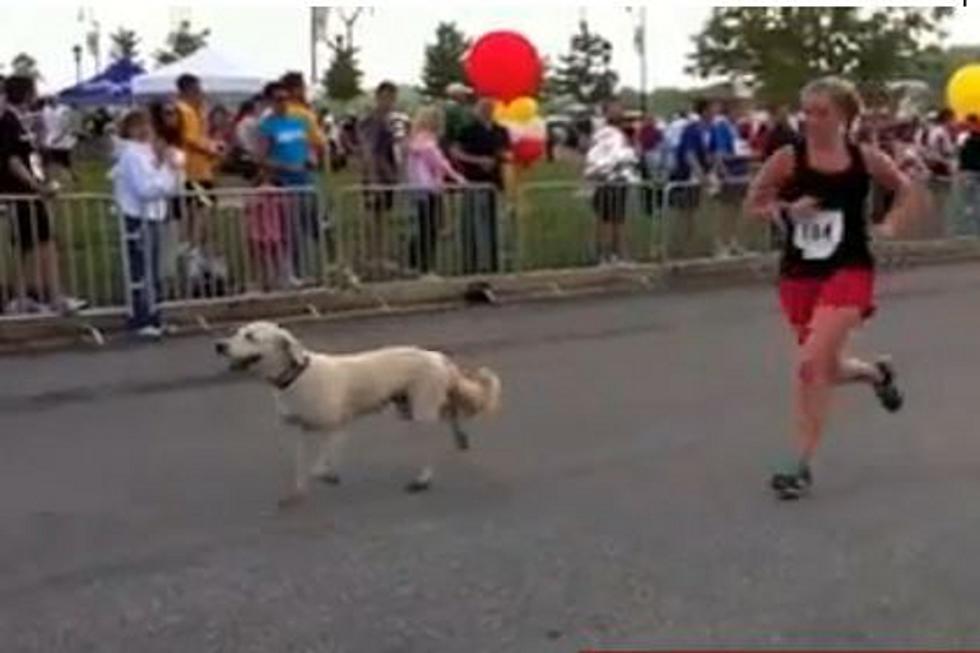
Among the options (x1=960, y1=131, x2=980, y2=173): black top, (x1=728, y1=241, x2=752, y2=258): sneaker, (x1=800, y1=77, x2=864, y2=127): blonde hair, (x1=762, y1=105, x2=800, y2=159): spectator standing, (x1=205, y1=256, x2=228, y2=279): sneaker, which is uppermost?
(x1=800, y1=77, x2=864, y2=127): blonde hair

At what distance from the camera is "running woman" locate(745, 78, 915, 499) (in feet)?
23.6

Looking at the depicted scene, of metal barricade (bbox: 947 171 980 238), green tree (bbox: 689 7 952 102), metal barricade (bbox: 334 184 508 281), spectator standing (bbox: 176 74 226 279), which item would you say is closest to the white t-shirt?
spectator standing (bbox: 176 74 226 279)

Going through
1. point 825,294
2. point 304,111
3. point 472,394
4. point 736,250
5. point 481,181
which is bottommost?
point 736,250

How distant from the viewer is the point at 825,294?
7250mm

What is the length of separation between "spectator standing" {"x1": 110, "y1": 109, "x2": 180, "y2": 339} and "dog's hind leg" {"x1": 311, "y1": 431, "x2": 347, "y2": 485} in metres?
5.53

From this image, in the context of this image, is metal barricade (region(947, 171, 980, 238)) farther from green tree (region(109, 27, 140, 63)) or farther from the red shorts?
green tree (region(109, 27, 140, 63))

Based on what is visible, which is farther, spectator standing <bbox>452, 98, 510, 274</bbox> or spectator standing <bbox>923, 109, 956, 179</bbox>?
spectator standing <bbox>923, 109, 956, 179</bbox>

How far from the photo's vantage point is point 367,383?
7.31 m

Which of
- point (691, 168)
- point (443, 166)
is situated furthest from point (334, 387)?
point (691, 168)

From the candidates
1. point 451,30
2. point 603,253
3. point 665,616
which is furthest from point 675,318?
point 451,30

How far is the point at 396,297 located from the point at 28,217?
332cm

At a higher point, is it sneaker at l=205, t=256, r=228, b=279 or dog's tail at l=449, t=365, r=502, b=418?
dog's tail at l=449, t=365, r=502, b=418

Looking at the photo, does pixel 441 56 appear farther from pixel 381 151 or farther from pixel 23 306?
pixel 23 306

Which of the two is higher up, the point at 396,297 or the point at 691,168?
the point at 691,168
